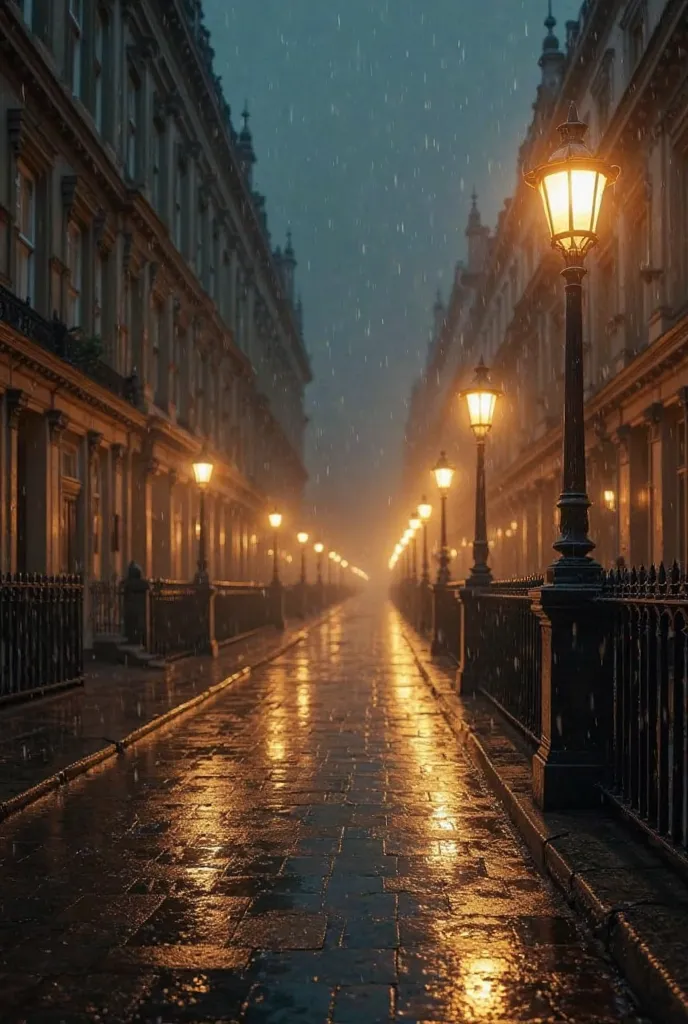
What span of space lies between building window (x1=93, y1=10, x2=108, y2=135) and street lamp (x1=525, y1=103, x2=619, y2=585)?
1967cm

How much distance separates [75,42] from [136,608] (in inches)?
482

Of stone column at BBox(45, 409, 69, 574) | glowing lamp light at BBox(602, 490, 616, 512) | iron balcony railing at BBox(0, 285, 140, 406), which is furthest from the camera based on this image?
glowing lamp light at BBox(602, 490, 616, 512)

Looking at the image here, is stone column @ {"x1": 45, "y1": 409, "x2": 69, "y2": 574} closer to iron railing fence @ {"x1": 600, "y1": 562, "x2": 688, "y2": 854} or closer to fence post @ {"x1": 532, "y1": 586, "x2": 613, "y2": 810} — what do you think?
fence post @ {"x1": 532, "y1": 586, "x2": 613, "y2": 810}

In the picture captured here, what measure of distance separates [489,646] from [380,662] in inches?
373

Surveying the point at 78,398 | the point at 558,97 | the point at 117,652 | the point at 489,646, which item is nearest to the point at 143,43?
the point at 78,398

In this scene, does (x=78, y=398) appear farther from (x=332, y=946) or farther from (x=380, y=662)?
(x=332, y=946)

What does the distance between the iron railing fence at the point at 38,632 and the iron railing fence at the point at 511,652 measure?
5.29m

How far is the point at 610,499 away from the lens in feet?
96.0

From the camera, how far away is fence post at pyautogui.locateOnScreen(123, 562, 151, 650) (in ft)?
65.5

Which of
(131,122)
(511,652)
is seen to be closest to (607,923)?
(511,652)

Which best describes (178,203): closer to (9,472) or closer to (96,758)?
(9,472)

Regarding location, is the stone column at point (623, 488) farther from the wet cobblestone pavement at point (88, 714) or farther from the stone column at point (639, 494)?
the wet cobblestone pavement at point (88, 714)

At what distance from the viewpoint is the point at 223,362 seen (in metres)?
43.9

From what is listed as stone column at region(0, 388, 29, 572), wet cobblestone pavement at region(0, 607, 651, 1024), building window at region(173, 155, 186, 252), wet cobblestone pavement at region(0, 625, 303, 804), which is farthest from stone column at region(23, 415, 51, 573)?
building window at region(173, 155, 186, 252)
